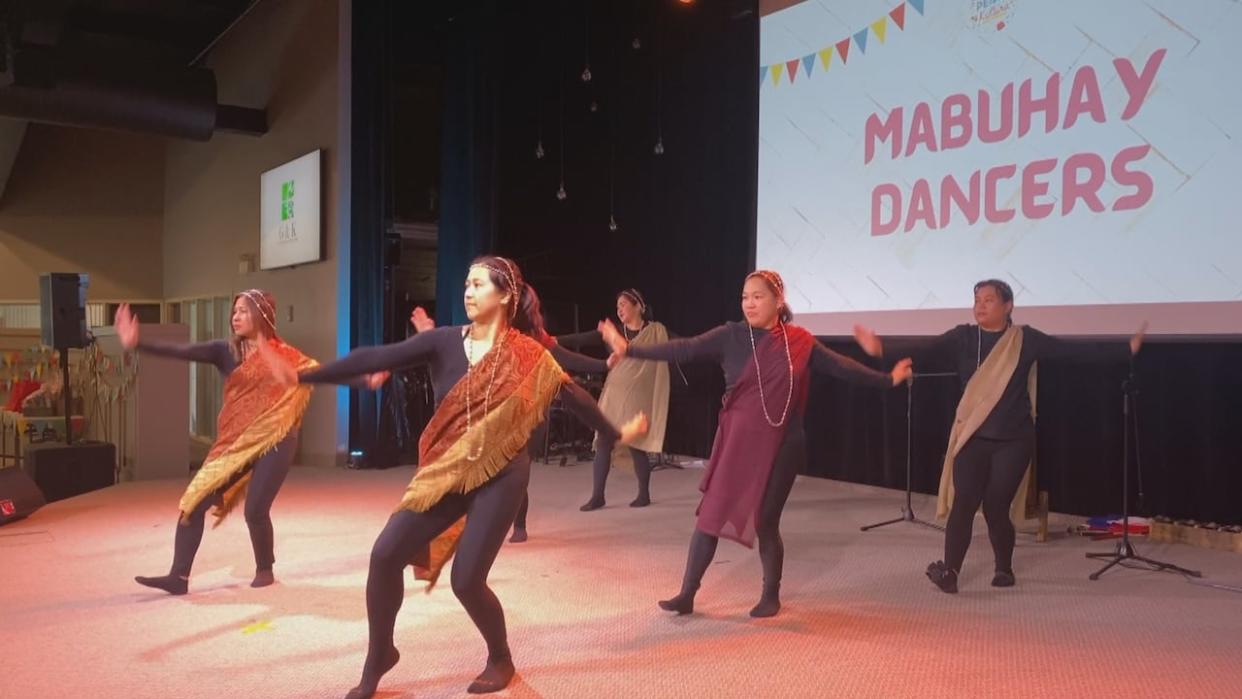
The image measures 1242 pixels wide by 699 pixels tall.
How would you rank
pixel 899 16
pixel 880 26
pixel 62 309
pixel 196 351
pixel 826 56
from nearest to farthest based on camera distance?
pixel 196 351 < pixel 899 16 < pixel 880 26 < pixel 826 56 < pixel 62 309

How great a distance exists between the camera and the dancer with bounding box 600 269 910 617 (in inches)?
161

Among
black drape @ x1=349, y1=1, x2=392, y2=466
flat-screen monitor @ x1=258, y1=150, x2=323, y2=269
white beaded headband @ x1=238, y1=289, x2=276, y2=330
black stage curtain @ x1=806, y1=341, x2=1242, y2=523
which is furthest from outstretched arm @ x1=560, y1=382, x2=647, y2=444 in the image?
flat-screen monitor @ x1=258, y1=150, x2=323, y2=269

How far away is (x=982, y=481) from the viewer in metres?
4.68

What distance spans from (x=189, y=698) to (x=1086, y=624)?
3.54 m

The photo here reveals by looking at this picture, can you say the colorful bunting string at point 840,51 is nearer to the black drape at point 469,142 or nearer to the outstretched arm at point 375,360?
the black drape at point 469,142

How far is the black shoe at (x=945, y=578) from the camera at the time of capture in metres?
4.68

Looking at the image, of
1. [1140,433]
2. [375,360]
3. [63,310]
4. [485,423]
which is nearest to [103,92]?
[63,310]

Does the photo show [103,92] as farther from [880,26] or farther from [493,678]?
[493,678]

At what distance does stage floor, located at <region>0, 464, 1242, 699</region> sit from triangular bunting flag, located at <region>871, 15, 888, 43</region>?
131 inches

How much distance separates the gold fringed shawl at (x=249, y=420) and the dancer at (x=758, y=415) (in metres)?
1.59

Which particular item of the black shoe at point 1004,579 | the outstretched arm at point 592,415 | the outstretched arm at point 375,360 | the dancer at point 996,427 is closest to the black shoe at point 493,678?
the outstretched arm at point 592,415

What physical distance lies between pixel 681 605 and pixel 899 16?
4388mm

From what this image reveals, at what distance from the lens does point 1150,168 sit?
5.31 metres

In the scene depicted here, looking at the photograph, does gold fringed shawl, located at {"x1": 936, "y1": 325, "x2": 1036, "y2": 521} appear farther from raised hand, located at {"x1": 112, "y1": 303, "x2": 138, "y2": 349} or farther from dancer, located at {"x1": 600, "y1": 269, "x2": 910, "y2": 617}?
raised hand, located at {"x1": 112, "y1": 303, "x2": 138, "y2": 349}
